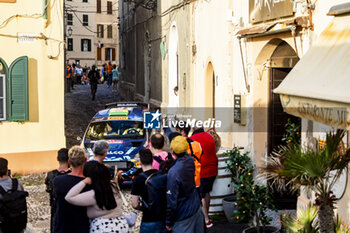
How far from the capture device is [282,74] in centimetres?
1117

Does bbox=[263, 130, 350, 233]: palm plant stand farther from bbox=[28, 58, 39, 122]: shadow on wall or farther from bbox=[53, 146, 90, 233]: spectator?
bbox=[28, 58, 39, 122]: shadow on wall

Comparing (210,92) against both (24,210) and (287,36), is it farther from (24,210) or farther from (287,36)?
(24,210)

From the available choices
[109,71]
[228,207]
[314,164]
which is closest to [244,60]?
[228,207]

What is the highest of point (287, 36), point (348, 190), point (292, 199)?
point (287, 36)

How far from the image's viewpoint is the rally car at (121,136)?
12.9 m

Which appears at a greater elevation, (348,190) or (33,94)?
(33,94)

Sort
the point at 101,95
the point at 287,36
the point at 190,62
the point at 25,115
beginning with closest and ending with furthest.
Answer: the point at 287,36 < the point at 25,115 < the point at 190,62 < the point at 101,95

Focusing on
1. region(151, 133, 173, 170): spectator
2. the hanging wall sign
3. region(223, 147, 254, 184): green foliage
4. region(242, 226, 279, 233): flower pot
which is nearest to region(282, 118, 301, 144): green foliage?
region(223, 147, 254, 184): green foliage

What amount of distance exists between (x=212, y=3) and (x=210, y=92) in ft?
8.48


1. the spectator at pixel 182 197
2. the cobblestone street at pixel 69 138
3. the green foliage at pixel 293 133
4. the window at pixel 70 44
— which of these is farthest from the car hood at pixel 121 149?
the window at pixel 70 44

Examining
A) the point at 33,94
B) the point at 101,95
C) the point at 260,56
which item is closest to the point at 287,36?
the point at 260,56

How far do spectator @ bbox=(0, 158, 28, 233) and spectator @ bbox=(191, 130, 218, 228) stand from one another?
3.47 m

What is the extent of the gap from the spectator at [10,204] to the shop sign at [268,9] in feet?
17.8

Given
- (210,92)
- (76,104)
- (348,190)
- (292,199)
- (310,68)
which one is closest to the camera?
(310,68)
